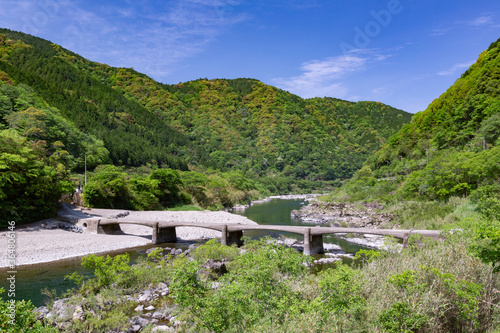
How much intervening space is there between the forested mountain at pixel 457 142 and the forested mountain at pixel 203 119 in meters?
65.1

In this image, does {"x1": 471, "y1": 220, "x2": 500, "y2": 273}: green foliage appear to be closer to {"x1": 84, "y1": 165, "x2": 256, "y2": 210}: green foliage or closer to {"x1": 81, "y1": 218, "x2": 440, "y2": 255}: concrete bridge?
{"x1": 81, "y1": 218, "x2": 440, "y2": 255}: concrete bridge

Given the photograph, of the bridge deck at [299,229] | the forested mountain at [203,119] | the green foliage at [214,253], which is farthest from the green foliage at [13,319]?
the forested mountain at [203,119]

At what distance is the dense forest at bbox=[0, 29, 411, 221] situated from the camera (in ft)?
154

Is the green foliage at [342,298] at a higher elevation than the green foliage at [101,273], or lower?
higher

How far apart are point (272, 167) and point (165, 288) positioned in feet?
422

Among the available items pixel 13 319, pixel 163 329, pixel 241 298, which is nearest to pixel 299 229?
pixel 163 329

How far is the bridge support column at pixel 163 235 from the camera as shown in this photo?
24031 millimetres

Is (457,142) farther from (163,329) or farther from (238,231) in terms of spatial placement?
(163,329)

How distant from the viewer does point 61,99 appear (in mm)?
92625

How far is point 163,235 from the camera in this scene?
2472 cm

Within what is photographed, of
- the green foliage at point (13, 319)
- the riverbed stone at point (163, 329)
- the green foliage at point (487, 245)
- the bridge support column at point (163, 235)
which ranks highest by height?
the green foliage at point (487, 245)

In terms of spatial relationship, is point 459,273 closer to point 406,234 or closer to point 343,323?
point 343,323

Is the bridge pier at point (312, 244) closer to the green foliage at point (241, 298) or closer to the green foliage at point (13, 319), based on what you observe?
the green foliage at point (241, 298)

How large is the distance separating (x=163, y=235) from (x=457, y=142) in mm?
39790
